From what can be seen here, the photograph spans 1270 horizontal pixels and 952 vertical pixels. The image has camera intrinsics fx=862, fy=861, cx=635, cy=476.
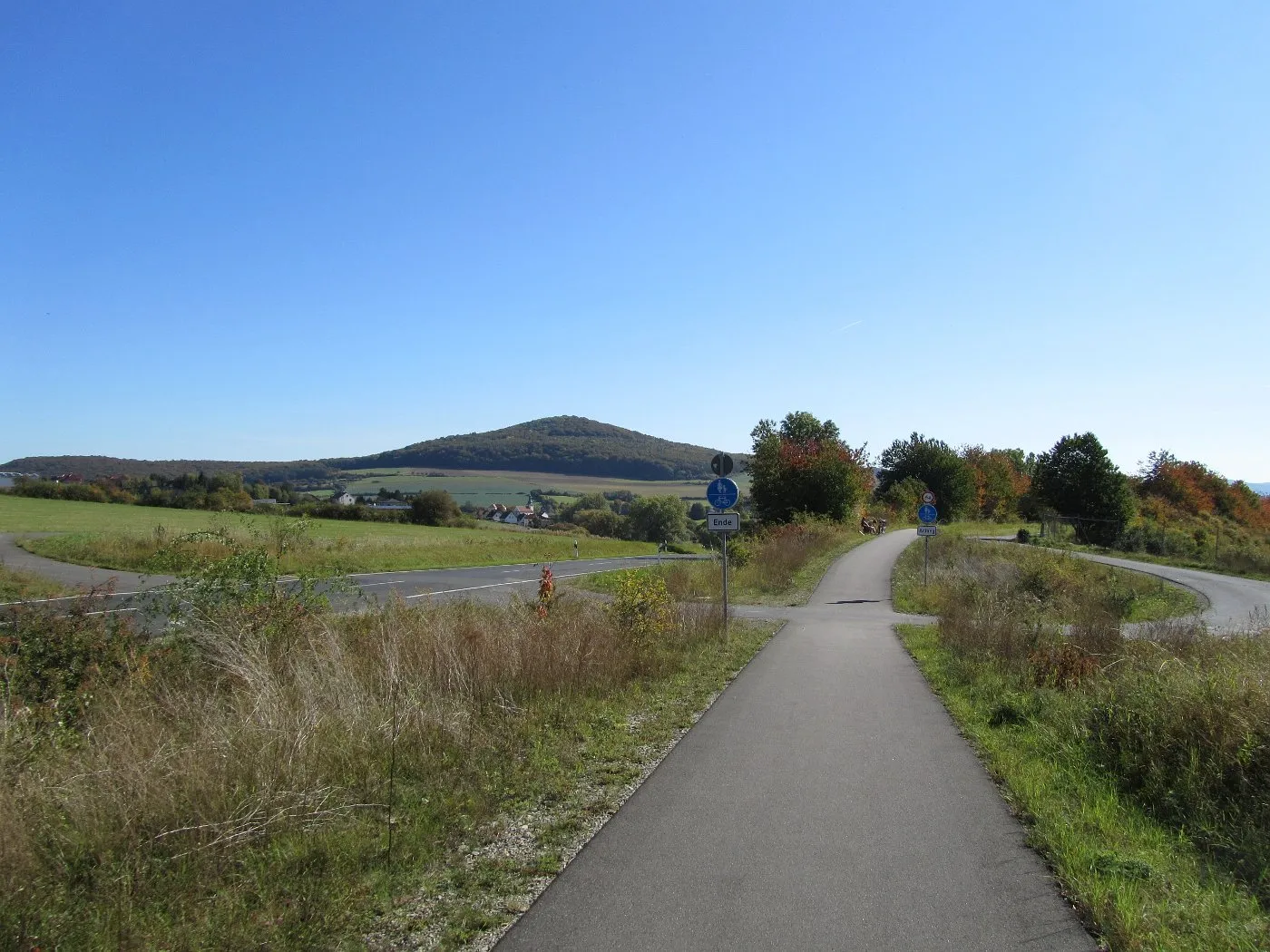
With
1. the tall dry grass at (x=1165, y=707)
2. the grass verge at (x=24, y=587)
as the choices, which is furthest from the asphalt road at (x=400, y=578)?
the tall dry grass at (x=1165, y=707)

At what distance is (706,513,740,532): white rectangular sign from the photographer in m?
15.0

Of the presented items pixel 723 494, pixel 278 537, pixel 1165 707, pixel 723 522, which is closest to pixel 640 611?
pixel 723 522

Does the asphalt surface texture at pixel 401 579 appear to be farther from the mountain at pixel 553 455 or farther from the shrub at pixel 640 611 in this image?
Answer: the mountain at pixel 553 455

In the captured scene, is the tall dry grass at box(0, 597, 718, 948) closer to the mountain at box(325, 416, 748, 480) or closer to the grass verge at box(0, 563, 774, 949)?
the grass verge at box(0, 563, 774, 949)

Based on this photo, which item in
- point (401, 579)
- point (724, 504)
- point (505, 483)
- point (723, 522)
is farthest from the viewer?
point (505, 483)

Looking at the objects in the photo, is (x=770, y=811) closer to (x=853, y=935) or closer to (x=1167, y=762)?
(x=853, y=935)

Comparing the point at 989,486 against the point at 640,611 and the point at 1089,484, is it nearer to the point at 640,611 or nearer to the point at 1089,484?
the point at 1089,484

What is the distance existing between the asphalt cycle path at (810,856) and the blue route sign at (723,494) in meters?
6.34

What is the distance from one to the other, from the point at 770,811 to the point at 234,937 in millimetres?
3413

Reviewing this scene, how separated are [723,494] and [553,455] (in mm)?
123101

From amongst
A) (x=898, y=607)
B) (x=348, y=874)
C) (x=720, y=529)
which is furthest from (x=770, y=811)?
(x=898, y=607)

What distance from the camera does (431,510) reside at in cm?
6681

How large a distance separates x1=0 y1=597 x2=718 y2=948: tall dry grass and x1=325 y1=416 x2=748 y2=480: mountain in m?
114

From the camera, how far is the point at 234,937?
12.8ft
